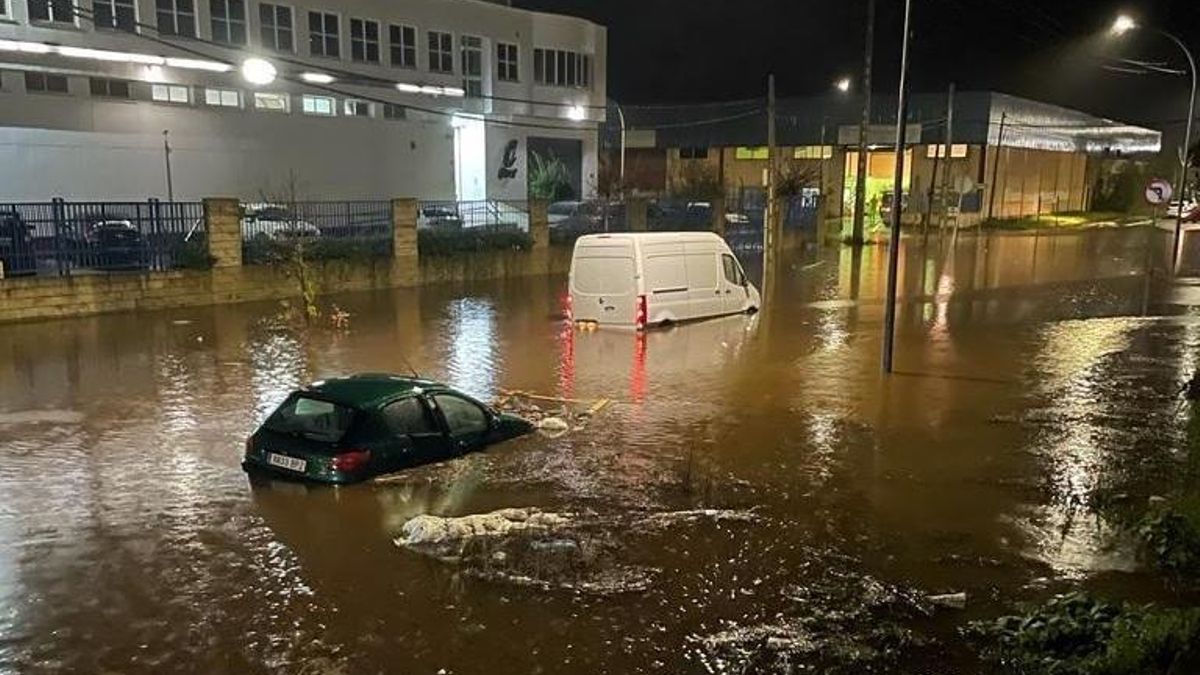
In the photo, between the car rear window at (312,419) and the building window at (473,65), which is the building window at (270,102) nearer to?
the building window at (473,65)

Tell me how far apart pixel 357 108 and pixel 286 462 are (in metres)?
36.3

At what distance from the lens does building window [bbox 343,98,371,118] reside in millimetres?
41938

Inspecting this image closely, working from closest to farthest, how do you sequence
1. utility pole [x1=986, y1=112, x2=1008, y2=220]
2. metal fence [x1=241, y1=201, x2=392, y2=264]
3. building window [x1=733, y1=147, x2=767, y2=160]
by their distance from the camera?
metal fence [x1=241, y1=201, x2=392, y2=264] < utility pole [x1=986, y1=112, x2=1008, y2=220] < building window [x1=733, y1=147, x2=767, y2=160]

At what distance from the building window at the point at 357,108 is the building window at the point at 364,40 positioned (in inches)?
70.8

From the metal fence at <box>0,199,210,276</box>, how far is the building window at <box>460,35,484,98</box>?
86.6 ft

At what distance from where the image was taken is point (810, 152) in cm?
5894

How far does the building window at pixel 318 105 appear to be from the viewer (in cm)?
4025

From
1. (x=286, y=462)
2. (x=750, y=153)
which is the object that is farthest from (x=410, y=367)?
(x=750, y=153)

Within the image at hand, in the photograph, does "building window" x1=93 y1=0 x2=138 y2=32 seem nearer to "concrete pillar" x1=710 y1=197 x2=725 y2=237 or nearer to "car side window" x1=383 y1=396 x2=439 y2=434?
"concrete pillar" x1=710 y1=197 x2=725 y2=237

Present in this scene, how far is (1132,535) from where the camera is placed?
7.84 metres

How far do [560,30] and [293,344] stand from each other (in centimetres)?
3718

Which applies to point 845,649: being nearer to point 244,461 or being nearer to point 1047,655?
point 1047,655

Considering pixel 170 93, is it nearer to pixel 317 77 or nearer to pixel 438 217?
pixel 317 77

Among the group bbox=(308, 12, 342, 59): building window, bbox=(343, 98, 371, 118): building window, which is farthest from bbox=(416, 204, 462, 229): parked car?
bbox=(343, 98, 371, 118): building window
